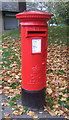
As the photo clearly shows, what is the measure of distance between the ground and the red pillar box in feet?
0.73

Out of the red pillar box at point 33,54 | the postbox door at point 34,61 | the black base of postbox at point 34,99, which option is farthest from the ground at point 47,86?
the postbox door at point 34,61

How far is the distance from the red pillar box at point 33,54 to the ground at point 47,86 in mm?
223

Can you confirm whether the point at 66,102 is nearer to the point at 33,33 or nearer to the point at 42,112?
the point at 42,112

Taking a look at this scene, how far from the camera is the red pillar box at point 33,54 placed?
2900 millimetres

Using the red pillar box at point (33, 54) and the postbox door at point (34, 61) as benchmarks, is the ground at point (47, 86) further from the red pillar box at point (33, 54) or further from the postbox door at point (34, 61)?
the postbox door at point (34, 61)

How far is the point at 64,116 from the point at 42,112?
411mm

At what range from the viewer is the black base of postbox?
3.19m

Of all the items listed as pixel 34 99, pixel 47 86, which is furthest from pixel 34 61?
pixel 47 86

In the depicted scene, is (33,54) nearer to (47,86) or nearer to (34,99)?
(34,99)

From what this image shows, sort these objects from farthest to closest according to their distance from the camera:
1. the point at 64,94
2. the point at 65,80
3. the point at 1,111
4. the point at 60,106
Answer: the point at 65,80, the point at 64,94, the point at 60,106, the point at 1,111

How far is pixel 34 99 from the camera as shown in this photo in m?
3.21

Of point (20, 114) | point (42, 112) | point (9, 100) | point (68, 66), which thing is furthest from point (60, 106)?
point (68, 66)

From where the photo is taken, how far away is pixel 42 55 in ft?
A: 10.2

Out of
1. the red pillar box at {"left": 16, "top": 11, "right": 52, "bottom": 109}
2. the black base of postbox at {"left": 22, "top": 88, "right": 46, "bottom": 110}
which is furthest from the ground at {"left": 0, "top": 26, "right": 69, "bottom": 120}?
the red pillar box at {"left": 16, "top": 11, "right": 52, "bottom": 109}
